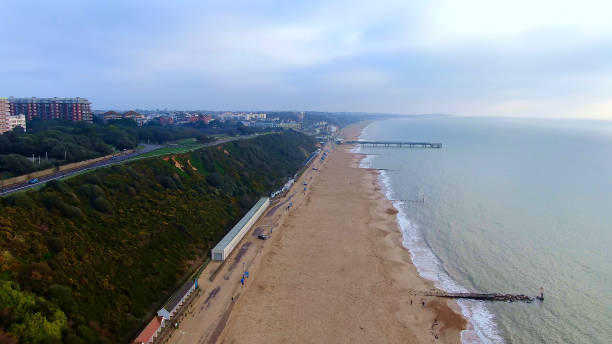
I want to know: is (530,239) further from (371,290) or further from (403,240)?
(371,290)

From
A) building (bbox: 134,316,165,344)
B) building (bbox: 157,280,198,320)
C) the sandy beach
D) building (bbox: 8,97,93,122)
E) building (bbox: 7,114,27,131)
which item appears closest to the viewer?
building (bbox: 134,316,165,344)

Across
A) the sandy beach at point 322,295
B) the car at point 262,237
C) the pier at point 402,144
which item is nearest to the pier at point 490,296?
the sandy beach at point 322,295

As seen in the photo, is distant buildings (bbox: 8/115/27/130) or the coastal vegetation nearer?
the coastal vegetation

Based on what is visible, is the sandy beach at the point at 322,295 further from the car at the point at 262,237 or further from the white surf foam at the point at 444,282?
the white surf foam at the point at 444,282

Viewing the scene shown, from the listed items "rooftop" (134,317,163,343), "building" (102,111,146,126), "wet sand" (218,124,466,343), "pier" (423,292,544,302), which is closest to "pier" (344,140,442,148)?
"building" (102,111,146,126)

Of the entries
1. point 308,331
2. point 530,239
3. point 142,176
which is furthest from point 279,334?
point 530,239

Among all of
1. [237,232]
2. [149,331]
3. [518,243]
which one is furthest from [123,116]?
[518,243]

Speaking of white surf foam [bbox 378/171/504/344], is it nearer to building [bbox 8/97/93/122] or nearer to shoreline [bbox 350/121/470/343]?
shoreline [bbox 350/121/470/343]
